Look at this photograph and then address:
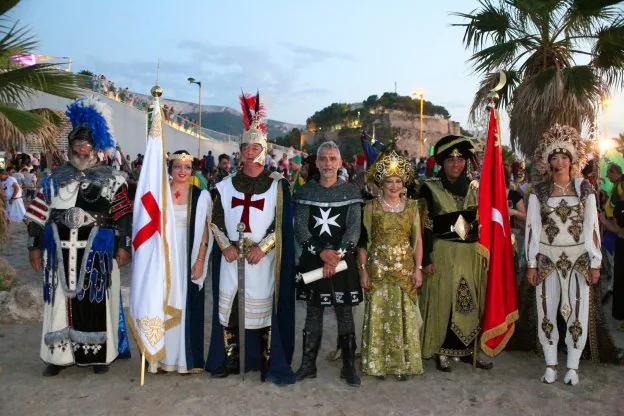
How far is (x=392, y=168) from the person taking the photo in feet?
15.3

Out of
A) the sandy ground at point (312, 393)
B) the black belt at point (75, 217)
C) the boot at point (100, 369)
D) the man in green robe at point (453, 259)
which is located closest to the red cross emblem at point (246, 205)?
the black belt at point (75, 217)

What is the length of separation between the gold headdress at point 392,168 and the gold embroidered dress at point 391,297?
244 millimetres

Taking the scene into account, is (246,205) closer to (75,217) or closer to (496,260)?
(75,217)

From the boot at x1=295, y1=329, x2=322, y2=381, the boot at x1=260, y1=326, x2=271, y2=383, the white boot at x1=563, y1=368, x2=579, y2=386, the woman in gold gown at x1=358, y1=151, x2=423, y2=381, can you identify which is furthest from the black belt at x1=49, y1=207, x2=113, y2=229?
the white boot at x1=563, y1=368, x2=579, y2=386

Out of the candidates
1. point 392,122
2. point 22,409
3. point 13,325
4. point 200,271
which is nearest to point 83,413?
point 22,409

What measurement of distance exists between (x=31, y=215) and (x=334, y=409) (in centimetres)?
318

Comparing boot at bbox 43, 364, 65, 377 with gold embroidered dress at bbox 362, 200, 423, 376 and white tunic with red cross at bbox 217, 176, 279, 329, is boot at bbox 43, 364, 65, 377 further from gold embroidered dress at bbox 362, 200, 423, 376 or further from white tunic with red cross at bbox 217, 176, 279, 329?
gold embroidered dress at bbox 362, 200, 423, 376

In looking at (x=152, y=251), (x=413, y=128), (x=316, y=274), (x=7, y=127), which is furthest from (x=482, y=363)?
(x=413, y=128)

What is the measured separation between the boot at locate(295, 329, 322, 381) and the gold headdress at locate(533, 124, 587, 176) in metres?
2.68

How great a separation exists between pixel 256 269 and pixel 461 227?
2.01m

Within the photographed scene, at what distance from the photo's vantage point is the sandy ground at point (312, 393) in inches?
162

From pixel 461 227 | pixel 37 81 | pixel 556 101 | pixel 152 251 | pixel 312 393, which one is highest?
pixel 556 101

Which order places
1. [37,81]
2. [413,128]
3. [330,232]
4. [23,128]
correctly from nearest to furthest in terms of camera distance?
1. [330,232]
2. [23,128]
3. [37,81]
4. [413,128]

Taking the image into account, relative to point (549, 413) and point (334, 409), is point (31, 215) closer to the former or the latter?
point (334, 409)
